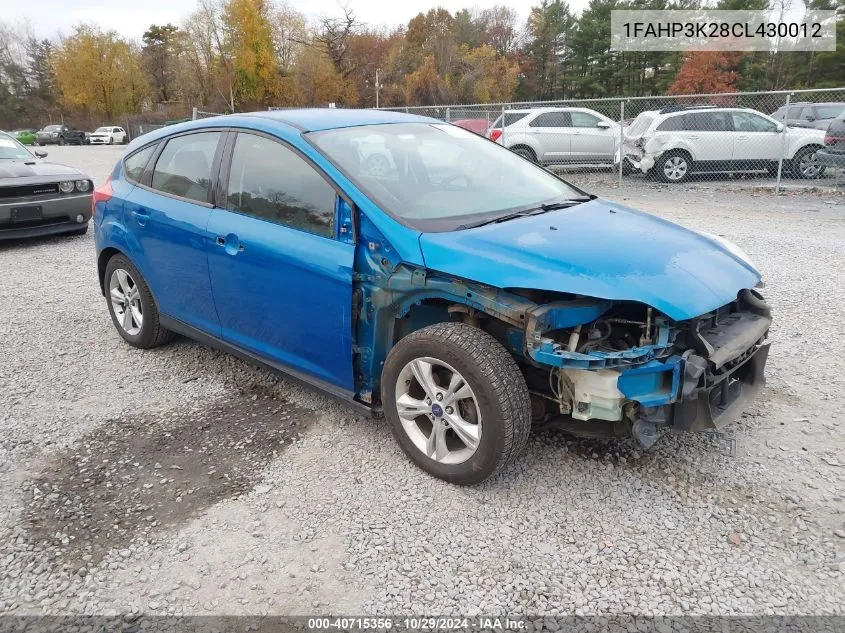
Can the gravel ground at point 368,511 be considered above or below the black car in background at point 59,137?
below

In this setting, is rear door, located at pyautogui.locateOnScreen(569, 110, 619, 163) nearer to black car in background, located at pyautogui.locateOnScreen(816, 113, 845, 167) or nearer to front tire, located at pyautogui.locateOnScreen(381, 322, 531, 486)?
black car in background, located at pyautogui.locateOnScreen(816, 113, 845, 167)

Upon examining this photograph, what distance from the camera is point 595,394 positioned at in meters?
2.72

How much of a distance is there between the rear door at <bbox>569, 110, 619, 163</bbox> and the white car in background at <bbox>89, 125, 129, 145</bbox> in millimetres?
40397

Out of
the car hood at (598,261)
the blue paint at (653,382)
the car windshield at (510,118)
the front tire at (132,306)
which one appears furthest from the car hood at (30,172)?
the car windshield at (510,118)

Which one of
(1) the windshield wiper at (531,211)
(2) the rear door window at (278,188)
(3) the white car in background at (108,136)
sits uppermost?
(3) the white car in background at (108,136)

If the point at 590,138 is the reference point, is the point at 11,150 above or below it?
above

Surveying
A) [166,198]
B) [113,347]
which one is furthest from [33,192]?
[166,198]

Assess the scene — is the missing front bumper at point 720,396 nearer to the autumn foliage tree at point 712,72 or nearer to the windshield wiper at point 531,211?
the windshield wiper at point 531,211

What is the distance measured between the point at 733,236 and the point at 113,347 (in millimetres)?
7370

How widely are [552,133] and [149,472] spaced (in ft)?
42.0

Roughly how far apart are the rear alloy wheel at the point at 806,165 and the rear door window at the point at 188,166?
42.1ft

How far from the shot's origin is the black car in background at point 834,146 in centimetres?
1194

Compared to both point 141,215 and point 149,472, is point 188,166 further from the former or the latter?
point 149,472

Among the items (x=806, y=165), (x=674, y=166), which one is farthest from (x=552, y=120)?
(x=806, y=165)
